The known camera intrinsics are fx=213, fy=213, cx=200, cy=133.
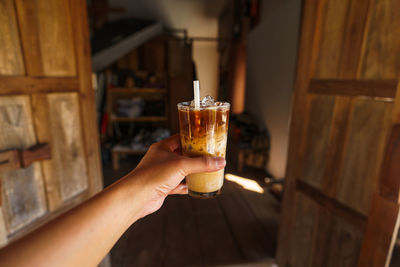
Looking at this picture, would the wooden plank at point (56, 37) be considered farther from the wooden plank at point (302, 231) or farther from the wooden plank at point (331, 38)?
the wooden plank at point (302, 231)

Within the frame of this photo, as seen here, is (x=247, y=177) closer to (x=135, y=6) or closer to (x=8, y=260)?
(x=8, y=260)

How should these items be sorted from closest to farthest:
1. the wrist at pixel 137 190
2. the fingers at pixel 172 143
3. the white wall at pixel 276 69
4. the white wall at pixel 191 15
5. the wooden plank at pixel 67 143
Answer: the wrist at pixel 137 190 < the fingers at pixel 172 143 < the wooden plank at pixel 67 143 < the white wall at pixel 276 69 < the white wall at pixel 191 15

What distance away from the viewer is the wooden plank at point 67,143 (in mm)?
1415

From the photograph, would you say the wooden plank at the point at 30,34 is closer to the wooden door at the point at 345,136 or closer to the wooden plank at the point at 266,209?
the wooden door at the point at 345,136

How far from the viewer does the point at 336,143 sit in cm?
139

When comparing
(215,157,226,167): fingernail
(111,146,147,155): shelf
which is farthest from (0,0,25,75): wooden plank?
(111,146,147,155): shelf

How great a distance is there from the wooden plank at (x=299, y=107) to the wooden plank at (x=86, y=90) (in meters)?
1.58

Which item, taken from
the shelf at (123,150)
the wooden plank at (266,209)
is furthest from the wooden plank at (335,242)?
the shelf at (123,150)

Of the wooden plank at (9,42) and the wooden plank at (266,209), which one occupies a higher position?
the wooden plank at (9,42)

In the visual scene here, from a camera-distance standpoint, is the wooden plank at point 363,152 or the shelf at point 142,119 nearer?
the wooden plank at point 363,152

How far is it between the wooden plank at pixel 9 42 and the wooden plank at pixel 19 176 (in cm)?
16

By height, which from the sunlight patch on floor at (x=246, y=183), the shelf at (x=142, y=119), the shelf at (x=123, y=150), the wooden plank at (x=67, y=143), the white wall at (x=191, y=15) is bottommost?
the sunlight patch on floor at (x=246, y=183)

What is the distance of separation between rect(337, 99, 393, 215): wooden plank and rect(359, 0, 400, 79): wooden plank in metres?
0.16

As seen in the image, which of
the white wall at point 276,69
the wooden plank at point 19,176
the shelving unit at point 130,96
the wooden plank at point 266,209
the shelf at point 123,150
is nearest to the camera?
the wooden plank at point 19,176
